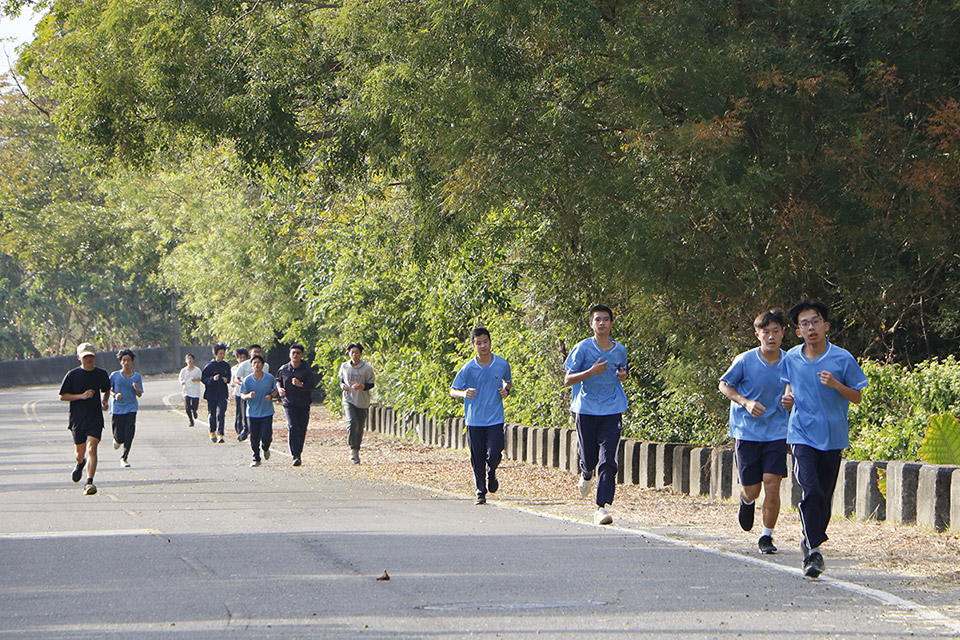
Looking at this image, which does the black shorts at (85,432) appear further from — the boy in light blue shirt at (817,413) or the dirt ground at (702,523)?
the boy in light blue shirt at (817,413)

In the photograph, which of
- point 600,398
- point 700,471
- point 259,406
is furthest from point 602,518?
point 259,406

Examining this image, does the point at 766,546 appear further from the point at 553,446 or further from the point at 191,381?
the point at 191,381

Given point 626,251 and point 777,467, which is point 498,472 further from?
point 777,467

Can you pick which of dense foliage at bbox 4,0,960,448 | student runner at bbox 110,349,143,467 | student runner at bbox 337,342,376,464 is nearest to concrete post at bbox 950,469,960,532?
dense foliage at bbox 4,0,960,448

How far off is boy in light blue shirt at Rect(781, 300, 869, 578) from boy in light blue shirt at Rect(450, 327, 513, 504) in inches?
197

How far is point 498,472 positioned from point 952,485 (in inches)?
306

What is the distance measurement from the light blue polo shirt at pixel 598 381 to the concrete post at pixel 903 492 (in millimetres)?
2348

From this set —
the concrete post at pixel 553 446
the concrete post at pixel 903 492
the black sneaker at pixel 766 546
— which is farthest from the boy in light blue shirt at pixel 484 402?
the black sneaker at pixel 766 546

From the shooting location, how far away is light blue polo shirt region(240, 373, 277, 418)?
61.8 ft

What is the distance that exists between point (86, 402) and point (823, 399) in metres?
9.55

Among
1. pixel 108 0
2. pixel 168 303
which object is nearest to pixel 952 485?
pixel 108 0

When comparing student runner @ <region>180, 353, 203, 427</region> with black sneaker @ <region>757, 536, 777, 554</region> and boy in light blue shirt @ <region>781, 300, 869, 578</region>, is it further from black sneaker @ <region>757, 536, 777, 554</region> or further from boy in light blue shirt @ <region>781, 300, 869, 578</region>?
boy in light blue shirt @ <region>781, 300, 869, 578</region>

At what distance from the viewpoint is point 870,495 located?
36.9 ft

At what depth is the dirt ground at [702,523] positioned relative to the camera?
8.42 metres
